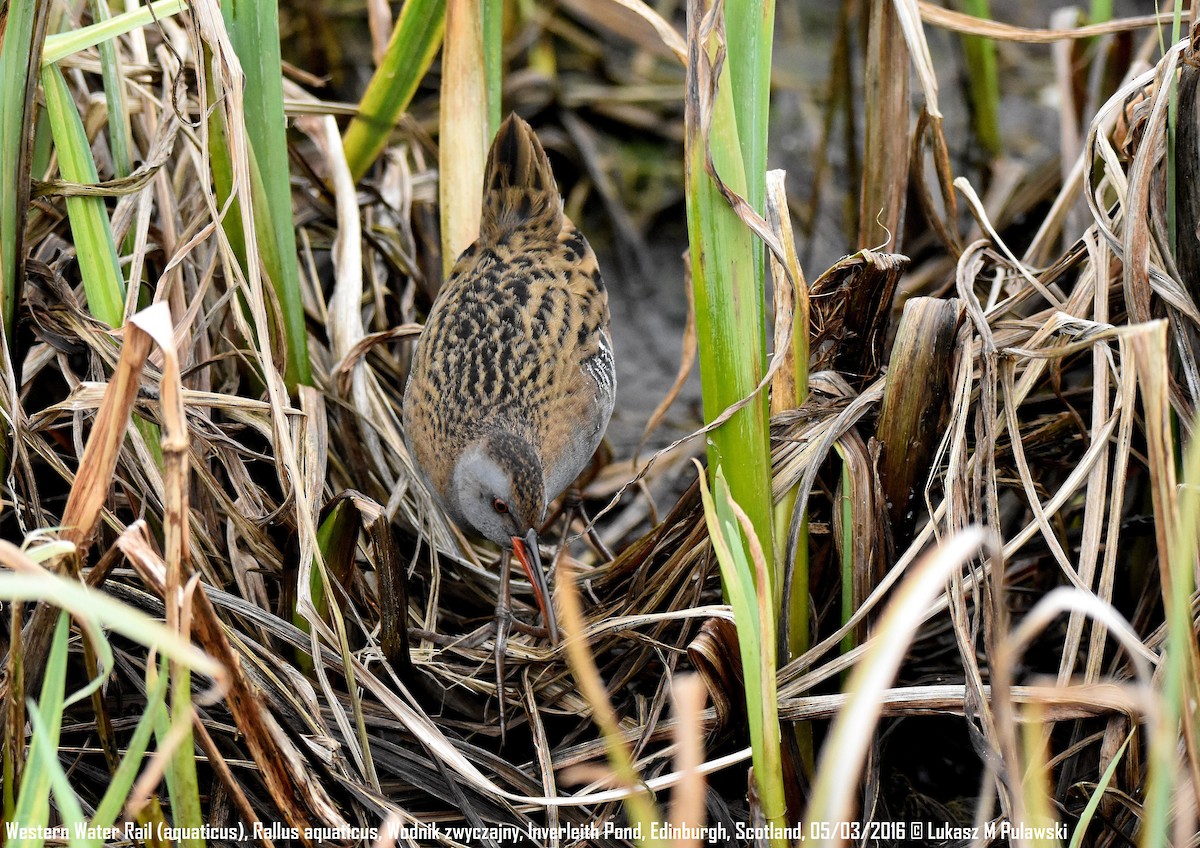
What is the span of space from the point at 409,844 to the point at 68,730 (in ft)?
2.21

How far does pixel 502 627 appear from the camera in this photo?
7.95ft

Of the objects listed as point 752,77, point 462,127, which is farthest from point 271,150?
point 752,77

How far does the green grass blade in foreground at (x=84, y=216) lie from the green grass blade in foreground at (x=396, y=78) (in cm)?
86

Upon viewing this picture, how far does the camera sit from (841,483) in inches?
87.7

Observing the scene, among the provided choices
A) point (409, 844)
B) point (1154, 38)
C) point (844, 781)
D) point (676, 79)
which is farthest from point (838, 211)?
point (844, 781)

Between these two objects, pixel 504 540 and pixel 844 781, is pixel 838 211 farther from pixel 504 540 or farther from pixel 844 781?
pixel 844 781

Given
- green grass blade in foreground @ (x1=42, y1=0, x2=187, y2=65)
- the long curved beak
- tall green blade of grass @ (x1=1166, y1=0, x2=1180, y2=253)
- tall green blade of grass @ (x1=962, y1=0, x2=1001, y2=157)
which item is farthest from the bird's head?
tall green blade of grass @ (x1=962, y1=0, x2=1001, y2=157)

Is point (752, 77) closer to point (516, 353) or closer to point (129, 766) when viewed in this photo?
point (516, 353)

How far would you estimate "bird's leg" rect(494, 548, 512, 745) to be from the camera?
7.44ft

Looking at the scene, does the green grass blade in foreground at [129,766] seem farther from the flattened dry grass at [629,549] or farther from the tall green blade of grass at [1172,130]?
the tall green blade of grass at [1172,130]

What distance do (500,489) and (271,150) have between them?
88cm

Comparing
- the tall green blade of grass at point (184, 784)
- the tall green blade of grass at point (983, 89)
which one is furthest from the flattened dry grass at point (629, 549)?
the tall green blade of grass at point (983, 89)

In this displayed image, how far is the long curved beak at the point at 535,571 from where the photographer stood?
94.9 inches

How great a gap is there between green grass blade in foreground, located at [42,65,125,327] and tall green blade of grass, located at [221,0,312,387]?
0.32 meters
